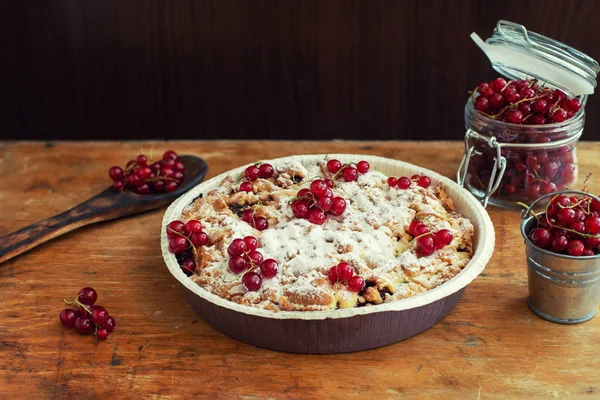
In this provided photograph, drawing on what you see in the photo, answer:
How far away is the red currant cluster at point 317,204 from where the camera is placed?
162 cm

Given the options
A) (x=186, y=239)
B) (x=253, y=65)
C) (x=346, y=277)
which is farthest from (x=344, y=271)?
(x=253, y=65)

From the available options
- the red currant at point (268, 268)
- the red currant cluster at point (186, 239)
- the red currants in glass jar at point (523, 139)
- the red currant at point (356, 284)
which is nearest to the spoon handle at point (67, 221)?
the red currant cluster at point (186, 239)

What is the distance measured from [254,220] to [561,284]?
66 cm

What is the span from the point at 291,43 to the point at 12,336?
1309 mm

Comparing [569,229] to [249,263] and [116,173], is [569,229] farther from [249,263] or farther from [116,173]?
[116,173]

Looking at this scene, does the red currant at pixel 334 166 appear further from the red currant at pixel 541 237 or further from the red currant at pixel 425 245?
the red currant at pixel 541 237

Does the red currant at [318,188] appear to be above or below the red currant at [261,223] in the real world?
above

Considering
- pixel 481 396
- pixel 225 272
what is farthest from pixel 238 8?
pixel 481 396

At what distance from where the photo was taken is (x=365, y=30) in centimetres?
236

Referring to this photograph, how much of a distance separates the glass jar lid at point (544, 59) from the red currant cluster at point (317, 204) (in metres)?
0.55

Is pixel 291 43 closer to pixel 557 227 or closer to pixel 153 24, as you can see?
pixel 153 24

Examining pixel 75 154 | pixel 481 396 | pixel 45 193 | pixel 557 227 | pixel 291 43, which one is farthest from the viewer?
pixel 291 43

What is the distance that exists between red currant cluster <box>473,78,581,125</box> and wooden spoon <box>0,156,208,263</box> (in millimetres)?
790

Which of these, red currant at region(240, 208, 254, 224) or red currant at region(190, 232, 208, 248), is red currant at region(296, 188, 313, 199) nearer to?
red currant at region(240, 208, 254, 224)
